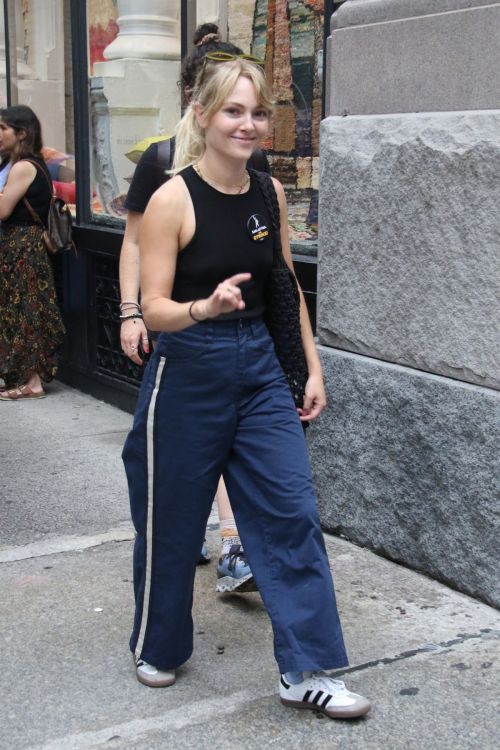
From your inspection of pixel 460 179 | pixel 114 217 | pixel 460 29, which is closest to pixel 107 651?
pixel 460 179

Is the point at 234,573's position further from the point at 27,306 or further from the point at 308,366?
the point at 27,306

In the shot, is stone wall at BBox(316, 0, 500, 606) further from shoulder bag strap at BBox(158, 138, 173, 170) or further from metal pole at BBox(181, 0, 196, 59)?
metal pole at BBox(181, 0, 196, 59)

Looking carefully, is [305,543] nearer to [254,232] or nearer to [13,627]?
[254,232]

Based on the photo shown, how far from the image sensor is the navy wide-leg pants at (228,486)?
3242mm

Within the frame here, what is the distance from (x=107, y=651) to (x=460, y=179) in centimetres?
195

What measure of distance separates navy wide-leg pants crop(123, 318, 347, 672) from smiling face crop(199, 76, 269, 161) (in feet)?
1.60

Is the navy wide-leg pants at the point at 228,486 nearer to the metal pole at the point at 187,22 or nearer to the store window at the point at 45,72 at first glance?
the metal pole at the point at 187,22

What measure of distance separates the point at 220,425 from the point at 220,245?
1.66 feet

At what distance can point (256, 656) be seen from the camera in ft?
12.1

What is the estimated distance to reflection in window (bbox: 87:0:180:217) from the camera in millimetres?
7012

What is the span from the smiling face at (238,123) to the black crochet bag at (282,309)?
21cm

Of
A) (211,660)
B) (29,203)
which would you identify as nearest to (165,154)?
(211,660)

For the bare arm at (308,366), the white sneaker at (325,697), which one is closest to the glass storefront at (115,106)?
the bare arm at (308,366)

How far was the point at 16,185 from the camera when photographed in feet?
24.7
